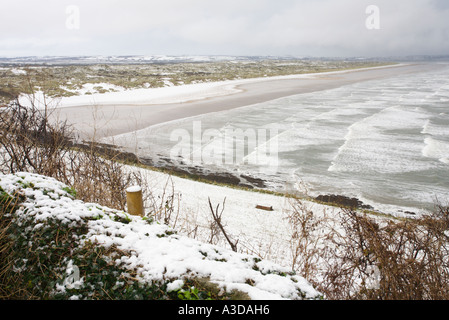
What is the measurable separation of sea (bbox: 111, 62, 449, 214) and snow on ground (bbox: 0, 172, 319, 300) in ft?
16.6

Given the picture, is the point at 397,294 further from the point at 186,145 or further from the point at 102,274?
the point at 186,145

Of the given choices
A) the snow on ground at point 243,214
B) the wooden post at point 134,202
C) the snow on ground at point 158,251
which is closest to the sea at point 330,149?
the snow on ground at point 243,214

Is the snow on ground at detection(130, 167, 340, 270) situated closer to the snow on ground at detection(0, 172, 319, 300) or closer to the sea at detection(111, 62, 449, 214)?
the sea at detection(111, 62, 449, 214)

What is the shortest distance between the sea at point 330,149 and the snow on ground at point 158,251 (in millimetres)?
5056

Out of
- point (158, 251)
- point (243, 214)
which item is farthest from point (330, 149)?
point (158, 251)

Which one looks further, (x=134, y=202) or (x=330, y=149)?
(x=330, y=149)

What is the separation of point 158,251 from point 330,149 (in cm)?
1860

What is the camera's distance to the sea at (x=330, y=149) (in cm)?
1429

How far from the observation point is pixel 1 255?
2.62 metres

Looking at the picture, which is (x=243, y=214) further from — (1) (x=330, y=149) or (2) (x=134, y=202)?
(1) (x=330, y=149)

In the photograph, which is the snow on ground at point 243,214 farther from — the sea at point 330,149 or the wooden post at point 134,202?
the wooden post at point 134,202

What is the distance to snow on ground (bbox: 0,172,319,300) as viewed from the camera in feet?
8.20

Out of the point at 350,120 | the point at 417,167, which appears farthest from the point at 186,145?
the point at 350,120

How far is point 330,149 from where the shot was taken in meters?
19.7
